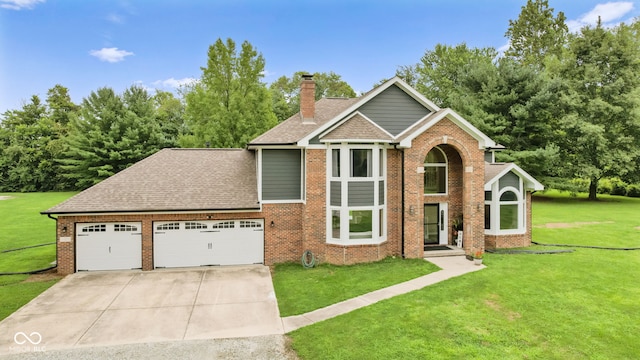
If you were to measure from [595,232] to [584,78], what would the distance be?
18.6 metres

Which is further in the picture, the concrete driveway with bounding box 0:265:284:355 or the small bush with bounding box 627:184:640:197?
the small bush with bounding box 627:184:640:197

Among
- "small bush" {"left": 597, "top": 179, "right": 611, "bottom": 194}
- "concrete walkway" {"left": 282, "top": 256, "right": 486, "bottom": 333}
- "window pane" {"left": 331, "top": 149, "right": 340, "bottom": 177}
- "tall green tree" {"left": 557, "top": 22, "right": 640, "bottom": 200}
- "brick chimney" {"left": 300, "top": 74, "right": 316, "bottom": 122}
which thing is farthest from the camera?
"small bush" {"left": 597, "top": 179, "right": 611, "bottom": 194}

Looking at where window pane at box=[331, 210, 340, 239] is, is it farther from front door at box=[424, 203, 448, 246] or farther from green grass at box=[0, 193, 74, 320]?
green grass at box=[0, 193, 74, 320]

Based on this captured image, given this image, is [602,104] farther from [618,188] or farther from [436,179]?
[436,179]

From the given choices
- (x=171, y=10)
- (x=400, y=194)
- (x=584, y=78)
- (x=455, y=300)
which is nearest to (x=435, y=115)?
(x=400, y=194)

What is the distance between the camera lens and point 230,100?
28641mm

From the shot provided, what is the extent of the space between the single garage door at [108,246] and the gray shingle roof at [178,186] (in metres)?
0.77

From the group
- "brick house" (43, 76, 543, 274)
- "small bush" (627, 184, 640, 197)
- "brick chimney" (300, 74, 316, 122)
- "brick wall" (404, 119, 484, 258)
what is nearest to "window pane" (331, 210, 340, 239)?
"brick house" (43, 76, 543, 274)

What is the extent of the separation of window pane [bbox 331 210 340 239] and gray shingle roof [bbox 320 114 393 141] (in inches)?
111

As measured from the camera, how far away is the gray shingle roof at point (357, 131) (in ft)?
42.2

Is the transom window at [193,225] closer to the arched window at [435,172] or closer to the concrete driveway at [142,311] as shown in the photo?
the concrete driveway at [142,311]

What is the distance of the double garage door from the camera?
1285 cm

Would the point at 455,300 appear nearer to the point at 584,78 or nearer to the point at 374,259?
the point at 374,259

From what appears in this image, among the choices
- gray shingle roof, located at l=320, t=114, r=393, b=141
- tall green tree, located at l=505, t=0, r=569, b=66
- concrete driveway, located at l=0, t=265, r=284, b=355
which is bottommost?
concrete driveway, located at l=0, t=265, r=284, b=355
